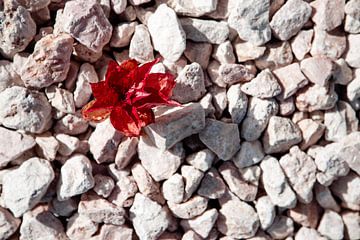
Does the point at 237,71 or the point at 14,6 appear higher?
the point at 14,6

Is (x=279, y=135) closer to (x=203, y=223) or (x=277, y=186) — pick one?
(x=277, y=186)

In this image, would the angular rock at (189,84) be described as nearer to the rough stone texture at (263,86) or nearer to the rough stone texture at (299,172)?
the rough stone texture at (263,86)

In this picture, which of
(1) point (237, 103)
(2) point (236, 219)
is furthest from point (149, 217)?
(1) point (237, 103)

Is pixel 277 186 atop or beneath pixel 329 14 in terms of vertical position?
beneath

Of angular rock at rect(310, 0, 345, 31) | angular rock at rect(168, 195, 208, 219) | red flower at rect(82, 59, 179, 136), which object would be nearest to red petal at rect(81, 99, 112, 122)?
red flower at rect(82, 59, 179, 136)

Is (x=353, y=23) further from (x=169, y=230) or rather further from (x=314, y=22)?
(x=169, y=230)

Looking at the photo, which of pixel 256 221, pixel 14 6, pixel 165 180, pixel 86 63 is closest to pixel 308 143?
pixel 256 221
